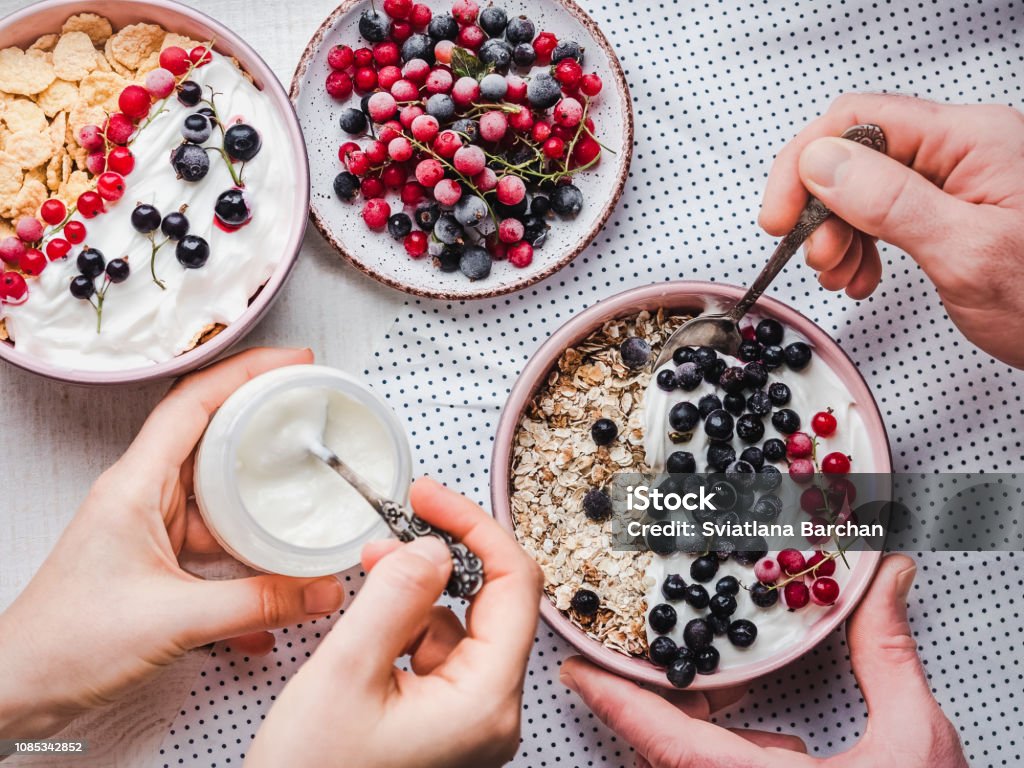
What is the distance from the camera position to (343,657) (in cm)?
76

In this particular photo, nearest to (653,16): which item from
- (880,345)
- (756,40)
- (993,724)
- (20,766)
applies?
(756,40)

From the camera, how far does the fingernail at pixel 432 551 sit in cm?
79

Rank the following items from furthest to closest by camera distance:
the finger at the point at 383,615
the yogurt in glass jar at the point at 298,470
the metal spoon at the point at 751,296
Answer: the metal spoon at the point at 751,296 < the yogurt in glass jar at the point at 298,470 < the finger at the point at 383,615

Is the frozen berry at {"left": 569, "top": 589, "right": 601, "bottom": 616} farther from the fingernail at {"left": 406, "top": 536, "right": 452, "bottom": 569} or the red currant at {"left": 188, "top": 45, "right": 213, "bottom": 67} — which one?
the red currant at {"left": 188, "top": 45, "right": 213, "bottom": 67}

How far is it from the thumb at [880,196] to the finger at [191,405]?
63cm

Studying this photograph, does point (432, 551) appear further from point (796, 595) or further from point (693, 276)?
point (693, 276)

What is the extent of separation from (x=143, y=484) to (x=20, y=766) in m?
0.46

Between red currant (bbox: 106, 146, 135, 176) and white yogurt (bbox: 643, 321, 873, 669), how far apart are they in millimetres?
666

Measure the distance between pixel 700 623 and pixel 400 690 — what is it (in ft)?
1.32

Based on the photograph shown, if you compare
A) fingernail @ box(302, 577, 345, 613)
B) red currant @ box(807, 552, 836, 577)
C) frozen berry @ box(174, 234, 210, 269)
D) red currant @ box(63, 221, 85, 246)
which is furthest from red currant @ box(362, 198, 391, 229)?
red currant @ box(807, 552, 836, 577)

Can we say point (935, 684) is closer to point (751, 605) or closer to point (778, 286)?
point (751, 605)

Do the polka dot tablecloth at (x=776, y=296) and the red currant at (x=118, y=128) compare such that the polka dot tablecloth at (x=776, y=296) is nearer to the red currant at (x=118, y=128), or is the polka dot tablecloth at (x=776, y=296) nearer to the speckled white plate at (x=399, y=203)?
the speckled white plate at (x=399, y=203)

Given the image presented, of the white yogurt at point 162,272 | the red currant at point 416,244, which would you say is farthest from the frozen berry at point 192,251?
the red currant at point 416,244

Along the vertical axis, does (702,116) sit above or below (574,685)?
above
